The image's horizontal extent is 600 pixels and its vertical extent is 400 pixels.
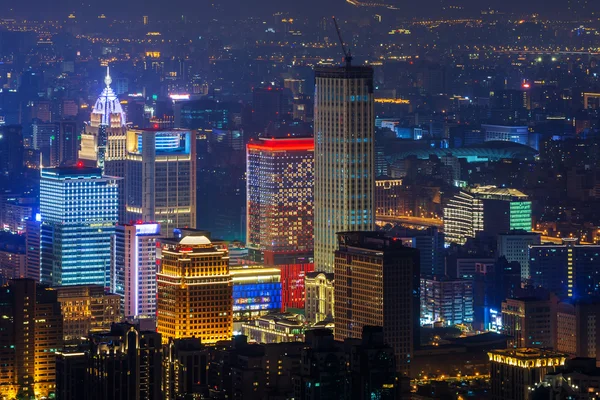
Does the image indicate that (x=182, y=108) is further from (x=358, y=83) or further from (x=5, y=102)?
(x=358, y=83)

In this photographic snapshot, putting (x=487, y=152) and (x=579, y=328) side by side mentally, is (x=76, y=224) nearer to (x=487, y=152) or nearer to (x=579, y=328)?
(x=579, y=328)

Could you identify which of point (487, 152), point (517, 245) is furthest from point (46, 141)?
point (517, 245)

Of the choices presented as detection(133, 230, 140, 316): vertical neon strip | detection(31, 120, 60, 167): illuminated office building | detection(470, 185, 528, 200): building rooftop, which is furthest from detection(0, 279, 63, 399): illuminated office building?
detection(31, 120, 60, 167): illuminated office building

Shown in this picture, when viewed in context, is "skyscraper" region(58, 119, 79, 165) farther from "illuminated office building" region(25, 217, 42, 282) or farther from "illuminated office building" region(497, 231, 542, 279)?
"illuminated office building" region(497, 231, 542, 279)

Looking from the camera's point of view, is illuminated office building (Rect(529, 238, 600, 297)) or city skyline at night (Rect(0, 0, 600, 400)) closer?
city skyline at night (Rect(0, 0, 600, 400))

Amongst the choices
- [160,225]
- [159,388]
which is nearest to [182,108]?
[160,225]

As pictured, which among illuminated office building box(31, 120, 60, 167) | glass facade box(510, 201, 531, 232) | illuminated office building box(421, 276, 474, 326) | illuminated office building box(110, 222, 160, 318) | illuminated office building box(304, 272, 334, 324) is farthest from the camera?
illuminated office building box(31, 120, 60, 167)

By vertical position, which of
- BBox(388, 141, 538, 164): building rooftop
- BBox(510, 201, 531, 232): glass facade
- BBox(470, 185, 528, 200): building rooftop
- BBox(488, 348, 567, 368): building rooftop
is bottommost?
BBox(488, 348, 567, 368): building rooftop

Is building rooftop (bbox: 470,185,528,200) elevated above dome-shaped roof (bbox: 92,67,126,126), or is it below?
below

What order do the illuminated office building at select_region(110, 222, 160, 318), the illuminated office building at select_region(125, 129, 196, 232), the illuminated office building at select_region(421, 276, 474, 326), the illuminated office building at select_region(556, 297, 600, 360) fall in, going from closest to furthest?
the illuminated office building at select_region(556, 297, 600, 360) → the illuminated office building at select_region(421, 276, 474, 326) → the illuminated office building at select_region(110, 222, 160, 318) → the illuminated office building at select_region(125, 129, 196, 232)
